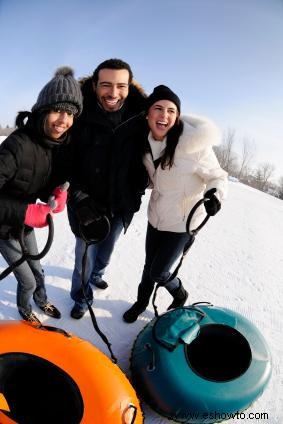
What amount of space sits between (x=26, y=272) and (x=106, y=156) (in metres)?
0.77

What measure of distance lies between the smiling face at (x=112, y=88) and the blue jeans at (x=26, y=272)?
0.79 m

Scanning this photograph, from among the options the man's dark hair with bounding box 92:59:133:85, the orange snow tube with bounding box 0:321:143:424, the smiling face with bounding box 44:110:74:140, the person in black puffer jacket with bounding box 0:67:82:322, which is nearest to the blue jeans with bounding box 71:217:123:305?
the person in black puffer jacket with bounding box 0:67:82:322

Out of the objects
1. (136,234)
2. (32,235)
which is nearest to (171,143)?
(32,235)

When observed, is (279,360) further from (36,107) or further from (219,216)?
(219,216)

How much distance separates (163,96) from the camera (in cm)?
149

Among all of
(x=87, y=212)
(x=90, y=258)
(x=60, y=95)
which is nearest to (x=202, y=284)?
(x=90, y=258)

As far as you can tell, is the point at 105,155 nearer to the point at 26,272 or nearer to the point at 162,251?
the point at 162,251

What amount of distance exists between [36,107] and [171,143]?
2.11 ft

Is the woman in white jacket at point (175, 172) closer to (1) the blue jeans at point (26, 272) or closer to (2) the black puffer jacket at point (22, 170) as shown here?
(2) the black puffer jacket at point (22, 170)

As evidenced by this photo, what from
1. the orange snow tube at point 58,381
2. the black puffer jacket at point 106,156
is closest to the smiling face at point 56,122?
the black puffer jacket at point 106,156

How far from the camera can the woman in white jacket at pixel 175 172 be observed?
1525 mm

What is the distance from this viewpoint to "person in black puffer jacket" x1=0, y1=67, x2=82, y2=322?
136cm

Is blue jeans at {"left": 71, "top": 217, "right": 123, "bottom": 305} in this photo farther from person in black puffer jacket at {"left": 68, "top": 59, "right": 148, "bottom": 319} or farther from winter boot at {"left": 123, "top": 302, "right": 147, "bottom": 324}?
winter boot at {"left": 123, "top": 302, "right": 147, "bottom": 324}

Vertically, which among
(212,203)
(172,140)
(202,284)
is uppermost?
(172,140)
